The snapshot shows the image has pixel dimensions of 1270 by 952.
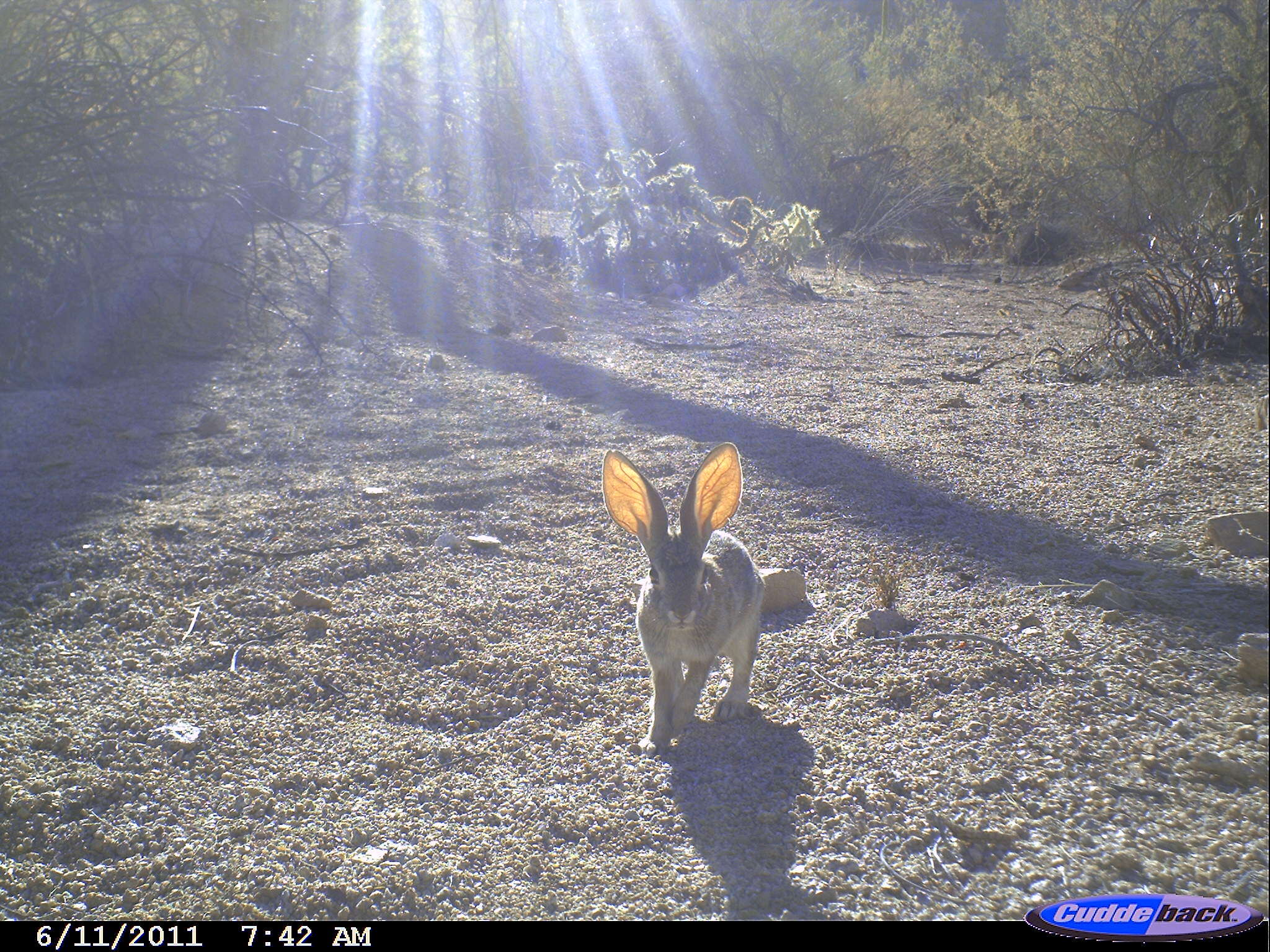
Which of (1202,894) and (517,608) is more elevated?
(1202,894)

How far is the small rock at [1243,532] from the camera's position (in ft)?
12.8

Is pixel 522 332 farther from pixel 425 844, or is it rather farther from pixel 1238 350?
pixel 425 844

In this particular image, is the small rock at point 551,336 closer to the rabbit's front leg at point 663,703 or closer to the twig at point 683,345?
the twig at point 683,345

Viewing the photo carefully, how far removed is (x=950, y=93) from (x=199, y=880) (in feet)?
70.5

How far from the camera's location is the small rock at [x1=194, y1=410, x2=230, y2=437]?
7.12m

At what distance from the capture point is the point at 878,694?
12.1 ft

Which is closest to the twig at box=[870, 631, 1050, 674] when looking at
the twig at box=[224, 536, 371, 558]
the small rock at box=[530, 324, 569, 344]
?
the twig at box=[224, 536, 371, 558]

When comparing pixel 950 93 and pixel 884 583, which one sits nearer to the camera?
pixel 884 583

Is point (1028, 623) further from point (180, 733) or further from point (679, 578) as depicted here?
point (180, 733)

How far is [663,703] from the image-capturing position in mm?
3676

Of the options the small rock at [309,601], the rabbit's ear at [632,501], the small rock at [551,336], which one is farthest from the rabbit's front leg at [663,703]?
the small rock at [551,336]

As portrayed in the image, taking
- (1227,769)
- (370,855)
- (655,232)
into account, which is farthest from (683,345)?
(1227,769)

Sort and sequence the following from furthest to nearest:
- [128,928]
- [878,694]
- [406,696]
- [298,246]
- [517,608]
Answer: [298,246] < [517,608] < [406,696] < [878,694] < [128,928]

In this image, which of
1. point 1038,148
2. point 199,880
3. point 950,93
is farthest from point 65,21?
point 950,93
